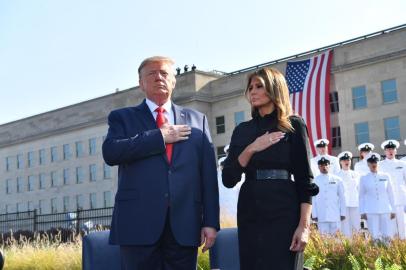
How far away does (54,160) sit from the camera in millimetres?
59750

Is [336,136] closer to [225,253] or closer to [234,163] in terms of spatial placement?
[225,253]

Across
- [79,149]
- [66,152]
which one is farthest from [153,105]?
[66,152]

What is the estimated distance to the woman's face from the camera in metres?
3.42

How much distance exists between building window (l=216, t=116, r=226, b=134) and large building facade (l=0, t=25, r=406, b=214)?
3.1 inches

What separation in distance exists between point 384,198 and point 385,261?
8.02m

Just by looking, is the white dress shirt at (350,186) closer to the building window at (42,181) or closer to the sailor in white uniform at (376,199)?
the sailor in white uniform at (376,199)

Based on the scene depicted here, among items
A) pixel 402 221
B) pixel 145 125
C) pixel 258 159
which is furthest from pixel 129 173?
pixel 402 221

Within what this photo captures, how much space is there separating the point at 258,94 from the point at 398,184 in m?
10.9

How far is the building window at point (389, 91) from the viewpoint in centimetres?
3588

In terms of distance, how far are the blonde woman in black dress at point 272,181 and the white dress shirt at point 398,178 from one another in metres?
10.7

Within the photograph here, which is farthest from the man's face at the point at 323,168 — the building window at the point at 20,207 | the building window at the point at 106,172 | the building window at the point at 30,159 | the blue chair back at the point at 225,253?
the building window at the point at 20,207

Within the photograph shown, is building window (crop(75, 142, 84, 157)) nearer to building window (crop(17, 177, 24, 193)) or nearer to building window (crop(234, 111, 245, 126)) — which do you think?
building window (crop(17, 177, 24, 193))

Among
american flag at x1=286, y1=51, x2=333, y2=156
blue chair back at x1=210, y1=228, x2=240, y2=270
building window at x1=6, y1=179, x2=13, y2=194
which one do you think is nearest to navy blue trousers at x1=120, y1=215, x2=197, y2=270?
blue chair back at x1=210, y1=228, x2=240, y2=270

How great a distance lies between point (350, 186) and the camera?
1393cm
